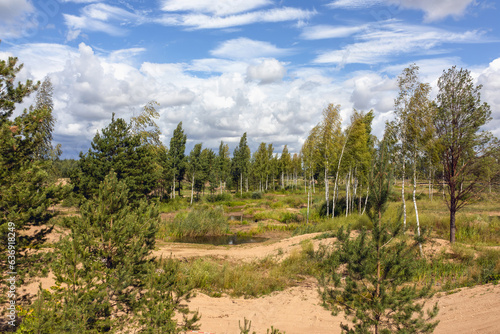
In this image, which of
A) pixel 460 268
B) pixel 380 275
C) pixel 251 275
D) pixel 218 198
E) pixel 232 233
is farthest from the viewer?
pixel 218 198

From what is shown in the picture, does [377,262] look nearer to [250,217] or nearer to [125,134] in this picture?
[125,134]

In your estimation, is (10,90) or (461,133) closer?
(10,90)

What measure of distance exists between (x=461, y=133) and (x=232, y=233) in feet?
66.1

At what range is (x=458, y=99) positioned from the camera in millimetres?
13281

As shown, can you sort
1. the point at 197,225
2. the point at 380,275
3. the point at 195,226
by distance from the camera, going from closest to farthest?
the point at 380,275, the point at 195,226, the point at 197,225

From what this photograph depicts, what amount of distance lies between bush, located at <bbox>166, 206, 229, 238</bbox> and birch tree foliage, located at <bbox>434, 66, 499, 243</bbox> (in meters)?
19.1

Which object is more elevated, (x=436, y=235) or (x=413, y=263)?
(x=413, y=263)

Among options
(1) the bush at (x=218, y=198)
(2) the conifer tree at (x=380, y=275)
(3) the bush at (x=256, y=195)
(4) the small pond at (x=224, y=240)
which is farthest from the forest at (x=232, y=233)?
(3) the bush at (x=256, y=195)

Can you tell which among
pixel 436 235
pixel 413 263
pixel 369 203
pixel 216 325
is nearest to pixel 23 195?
pixel 216 325

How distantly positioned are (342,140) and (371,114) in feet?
28.0

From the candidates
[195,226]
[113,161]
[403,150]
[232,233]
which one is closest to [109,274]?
[403,150]

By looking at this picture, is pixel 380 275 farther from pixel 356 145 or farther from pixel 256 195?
pixel 256 195

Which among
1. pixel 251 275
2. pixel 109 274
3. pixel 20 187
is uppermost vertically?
pixel 20 187

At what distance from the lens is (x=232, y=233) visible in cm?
2769
